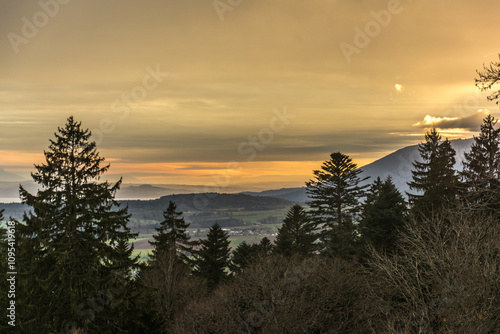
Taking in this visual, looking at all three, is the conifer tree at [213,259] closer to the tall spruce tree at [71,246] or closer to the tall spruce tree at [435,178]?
the tall spruce tree at [435,178]

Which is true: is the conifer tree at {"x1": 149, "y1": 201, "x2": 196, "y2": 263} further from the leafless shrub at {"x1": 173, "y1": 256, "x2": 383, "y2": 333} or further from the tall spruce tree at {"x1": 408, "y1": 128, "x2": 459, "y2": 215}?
the tall spruce tree at {"x1": 408, "y1": 128, "x2": 459, "y2": 215}

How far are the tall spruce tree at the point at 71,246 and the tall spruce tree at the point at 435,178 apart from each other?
19445mm

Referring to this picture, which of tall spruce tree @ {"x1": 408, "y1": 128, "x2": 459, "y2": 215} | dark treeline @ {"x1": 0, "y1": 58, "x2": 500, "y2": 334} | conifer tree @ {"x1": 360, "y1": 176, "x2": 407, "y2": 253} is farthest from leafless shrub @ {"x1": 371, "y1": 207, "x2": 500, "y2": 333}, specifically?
conifer tree @ {"x1": 360, "y1": 176, "x2": 407, "y2": 253}

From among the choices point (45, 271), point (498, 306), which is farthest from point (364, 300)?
point (45, 271)

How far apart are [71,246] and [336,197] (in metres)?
26.2

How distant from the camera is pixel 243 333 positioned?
63.6ft

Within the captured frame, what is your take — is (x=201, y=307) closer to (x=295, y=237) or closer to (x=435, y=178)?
(x=435, y=178)

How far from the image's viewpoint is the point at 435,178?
119 ft

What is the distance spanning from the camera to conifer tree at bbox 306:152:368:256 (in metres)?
39.1

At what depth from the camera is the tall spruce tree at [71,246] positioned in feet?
66.0

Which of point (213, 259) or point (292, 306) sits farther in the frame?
point (213, 259)

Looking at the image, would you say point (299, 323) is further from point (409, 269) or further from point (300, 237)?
point (300, 237)

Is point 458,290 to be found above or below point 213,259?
above

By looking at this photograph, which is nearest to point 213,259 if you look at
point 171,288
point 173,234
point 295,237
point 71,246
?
point 173,234
